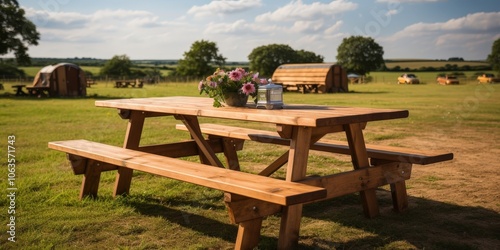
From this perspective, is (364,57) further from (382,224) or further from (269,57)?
(382,224)

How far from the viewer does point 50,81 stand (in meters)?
26.6

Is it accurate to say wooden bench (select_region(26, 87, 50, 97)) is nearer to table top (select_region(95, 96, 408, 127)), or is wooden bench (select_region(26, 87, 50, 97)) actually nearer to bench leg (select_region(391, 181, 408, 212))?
table top (select_region(95, 96, 408, 127))

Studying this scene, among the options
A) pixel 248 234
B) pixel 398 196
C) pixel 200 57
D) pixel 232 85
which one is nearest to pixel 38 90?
pixel 232 85

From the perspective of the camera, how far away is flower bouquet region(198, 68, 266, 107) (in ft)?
14.8

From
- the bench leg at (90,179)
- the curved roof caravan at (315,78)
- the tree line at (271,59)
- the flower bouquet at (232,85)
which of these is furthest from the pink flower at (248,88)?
the tree line at (271,59)

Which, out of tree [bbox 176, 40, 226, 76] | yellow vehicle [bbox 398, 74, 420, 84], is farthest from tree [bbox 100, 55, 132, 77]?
yellow vehicle [bbox 398, 74, 420, 84]

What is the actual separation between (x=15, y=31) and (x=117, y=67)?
63580mm

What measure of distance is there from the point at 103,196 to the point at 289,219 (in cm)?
251

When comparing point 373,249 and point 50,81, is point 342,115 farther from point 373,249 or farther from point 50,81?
point 50,81

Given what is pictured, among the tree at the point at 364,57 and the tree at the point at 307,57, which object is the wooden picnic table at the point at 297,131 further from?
the tree at the point at 307,57

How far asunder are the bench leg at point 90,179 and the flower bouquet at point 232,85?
1.53 metres

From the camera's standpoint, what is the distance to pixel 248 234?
11.9ft

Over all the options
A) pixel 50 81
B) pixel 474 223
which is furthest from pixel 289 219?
pixel 50 81

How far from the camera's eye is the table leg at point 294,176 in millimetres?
3768
